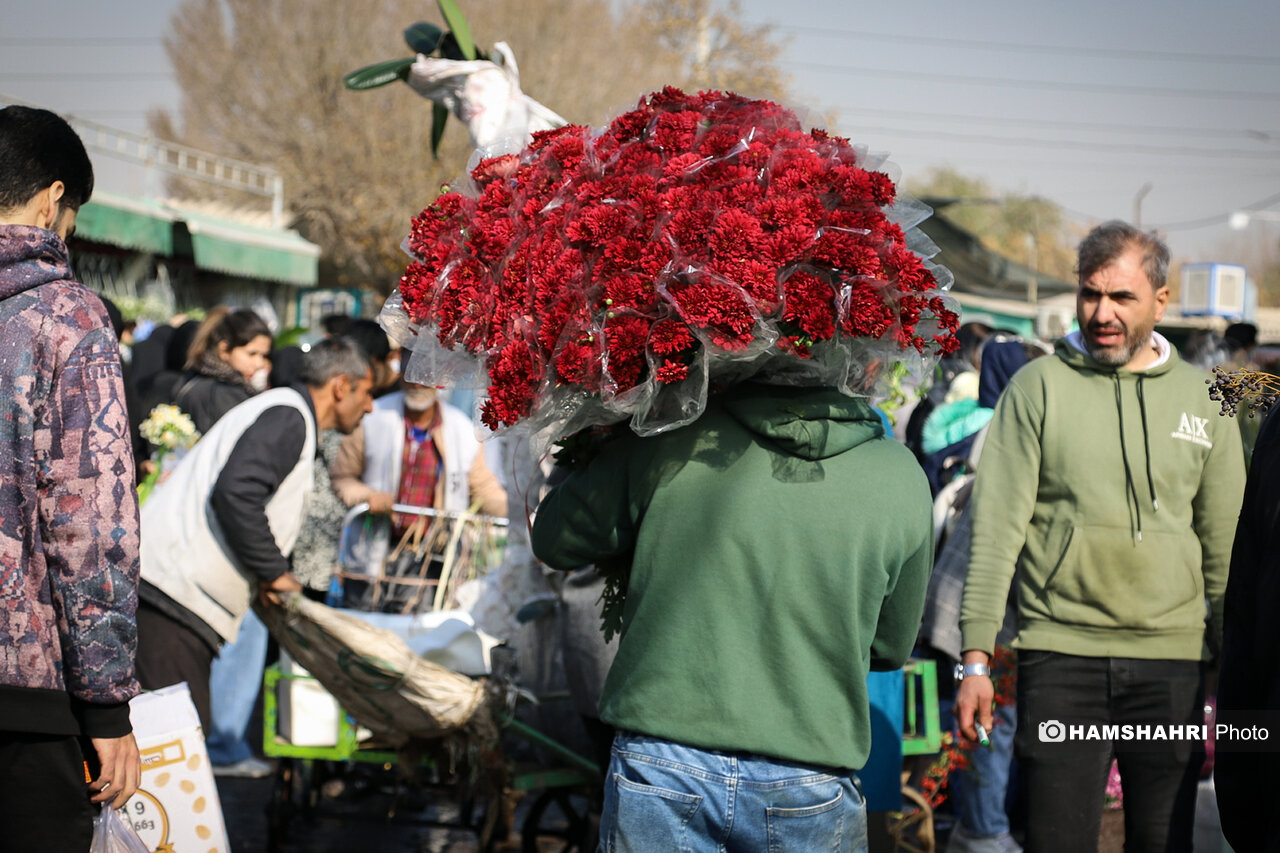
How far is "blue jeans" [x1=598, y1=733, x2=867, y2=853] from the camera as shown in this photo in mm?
2404

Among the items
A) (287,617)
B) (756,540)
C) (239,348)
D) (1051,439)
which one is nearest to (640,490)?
(756,540)

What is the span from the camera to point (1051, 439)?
3539 mm

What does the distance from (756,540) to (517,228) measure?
81 cm

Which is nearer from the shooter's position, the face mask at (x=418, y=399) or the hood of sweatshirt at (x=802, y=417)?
the hood of sweatshirt at (x=802, y=417)

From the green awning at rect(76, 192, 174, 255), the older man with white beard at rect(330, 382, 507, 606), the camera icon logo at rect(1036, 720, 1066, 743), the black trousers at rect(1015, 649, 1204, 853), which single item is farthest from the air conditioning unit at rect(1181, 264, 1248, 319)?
the camera icon logo at rect(1036, 720, 1066, 743)

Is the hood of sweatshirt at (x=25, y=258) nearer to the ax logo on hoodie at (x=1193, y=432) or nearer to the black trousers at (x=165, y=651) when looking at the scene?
the black trousers at (x=165, y=651)

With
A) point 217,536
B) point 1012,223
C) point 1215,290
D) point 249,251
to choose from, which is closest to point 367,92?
point 249,251

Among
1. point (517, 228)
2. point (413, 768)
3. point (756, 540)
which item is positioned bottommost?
point (413, 768)

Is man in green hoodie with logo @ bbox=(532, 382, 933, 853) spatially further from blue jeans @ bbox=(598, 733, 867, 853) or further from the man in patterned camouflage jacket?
the man in patterned camouflage jacket

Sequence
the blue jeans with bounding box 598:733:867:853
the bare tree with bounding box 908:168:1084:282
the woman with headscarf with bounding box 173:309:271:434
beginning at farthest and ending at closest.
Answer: the bare tree with bounding box 908:168:1084:282, the woman with headscarf with bounding box 173:309:271:434, the blue jeans with bounding box 598:733:867:853

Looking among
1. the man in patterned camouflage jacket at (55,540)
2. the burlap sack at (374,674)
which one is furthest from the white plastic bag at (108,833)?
the burlap sack at (374,674)

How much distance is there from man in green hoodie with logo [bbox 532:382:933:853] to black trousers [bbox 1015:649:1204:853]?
3.89ft

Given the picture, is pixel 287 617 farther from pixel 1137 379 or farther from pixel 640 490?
pixel 1137 379

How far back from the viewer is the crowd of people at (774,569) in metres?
2.42
